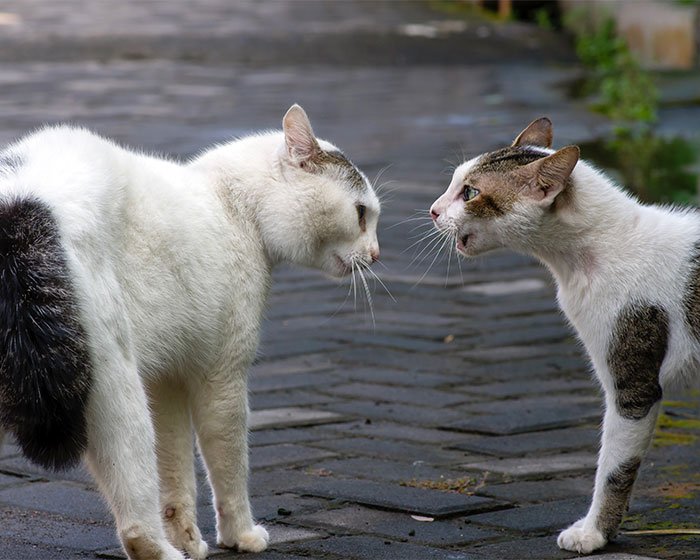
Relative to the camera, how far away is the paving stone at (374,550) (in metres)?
3.42

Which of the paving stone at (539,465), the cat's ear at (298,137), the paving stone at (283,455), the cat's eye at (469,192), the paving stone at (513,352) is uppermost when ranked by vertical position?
the cat's ear at (298,137)

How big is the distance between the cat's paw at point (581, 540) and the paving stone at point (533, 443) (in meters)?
0.78

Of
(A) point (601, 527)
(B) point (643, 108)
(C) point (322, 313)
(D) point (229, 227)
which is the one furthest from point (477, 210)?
(B) point (643, 108)

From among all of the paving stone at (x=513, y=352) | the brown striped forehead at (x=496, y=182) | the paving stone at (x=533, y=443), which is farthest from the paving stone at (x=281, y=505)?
the paving stone at (x=513, y=352)

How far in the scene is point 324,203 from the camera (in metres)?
3.78

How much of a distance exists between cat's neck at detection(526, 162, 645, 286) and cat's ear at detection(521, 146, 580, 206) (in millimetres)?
66

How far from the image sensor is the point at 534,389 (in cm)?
500

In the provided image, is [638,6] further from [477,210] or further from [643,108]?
[477,210]

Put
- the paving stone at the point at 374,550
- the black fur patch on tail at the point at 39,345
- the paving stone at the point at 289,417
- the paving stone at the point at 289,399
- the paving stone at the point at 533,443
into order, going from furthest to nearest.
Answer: the paving stone at the point at 289,399 < the paving stone at the point at 289,417 < the paving stone at the point at 533,443 < the paving stone at the point at 374,550 < the black fur patch on tail at the point at 39,345

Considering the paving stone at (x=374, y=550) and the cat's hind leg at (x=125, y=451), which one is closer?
the cat's hind leg at (x=125, y=451)

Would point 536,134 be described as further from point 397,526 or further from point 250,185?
point 397,526

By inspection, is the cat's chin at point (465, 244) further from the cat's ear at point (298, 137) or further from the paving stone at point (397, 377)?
the paving stone at point (397, 377)

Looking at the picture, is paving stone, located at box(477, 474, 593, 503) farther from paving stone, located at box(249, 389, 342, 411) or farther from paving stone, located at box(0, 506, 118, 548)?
paving stone, located at box(0, 506, 118, 548)

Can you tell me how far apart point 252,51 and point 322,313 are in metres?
9.41
